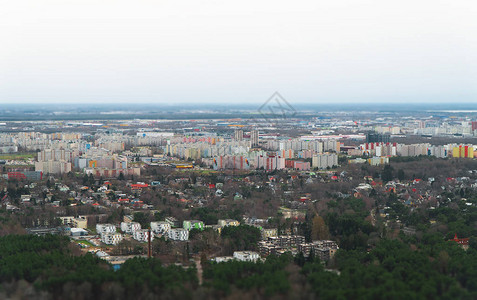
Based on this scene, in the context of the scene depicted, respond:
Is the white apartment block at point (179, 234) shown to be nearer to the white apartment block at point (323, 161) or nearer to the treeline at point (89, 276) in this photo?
the treeline at point (89, 276)

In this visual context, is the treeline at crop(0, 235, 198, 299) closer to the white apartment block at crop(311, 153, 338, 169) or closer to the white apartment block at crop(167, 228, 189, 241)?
the white apartment block at crop(167, 228, 189, 241)

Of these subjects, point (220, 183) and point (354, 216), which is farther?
point (220, 183)

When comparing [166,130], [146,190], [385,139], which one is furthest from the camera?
[166,130]

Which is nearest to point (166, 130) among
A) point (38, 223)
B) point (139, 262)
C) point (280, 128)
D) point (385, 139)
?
point (280, 128)

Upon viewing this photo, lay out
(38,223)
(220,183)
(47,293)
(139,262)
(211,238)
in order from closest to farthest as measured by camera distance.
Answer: (47,293), (139,262), (211,238), (38,223), (220,183)

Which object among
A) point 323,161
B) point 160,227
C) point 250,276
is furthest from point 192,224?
point 323,161

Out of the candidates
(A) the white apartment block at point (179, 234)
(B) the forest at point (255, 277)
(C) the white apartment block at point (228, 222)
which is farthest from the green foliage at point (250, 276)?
(C) the white apartment block at point (228, 222)

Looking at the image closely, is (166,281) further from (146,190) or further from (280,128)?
(280,128)

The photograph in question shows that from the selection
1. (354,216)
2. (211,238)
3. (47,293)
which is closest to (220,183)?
(354,216)
